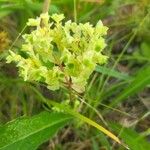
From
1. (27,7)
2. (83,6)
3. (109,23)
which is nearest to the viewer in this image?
(27,7)

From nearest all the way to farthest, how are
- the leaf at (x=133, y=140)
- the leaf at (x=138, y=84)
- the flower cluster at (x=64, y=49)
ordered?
the flower cluster at (x=64, y=49)
the leaf at (x=133, y=140)
the leaf at (x=138, y=84)

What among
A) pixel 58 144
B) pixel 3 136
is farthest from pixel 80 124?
pixel 3 136

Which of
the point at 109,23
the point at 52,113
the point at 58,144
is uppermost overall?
the point at 109,23

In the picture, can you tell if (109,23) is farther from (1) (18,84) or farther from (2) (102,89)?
(1) (18,84)

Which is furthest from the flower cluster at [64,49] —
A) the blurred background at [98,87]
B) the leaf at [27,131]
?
the blurred background at [98,87]

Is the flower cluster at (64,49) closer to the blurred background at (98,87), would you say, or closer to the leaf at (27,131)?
the leaf at (27,131)

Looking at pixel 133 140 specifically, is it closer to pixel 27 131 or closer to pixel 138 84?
pixel 138 84

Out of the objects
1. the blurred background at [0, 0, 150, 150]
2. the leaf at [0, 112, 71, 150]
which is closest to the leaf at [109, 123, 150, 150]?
the blurred background at [0, 0, 150, 150]
